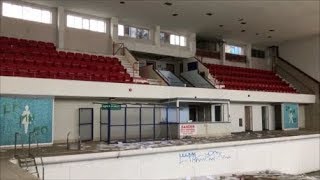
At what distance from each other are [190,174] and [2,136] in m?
6.78


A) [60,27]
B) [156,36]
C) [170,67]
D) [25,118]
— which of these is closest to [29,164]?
[25,118]

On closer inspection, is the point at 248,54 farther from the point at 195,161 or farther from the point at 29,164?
the point at 29,164

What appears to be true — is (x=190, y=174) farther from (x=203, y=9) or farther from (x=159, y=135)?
(x=203, y=9)

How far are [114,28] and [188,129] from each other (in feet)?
22.9

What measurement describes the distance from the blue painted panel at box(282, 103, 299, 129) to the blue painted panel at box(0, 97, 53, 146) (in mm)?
15972

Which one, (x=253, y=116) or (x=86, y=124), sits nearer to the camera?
(x=86, y=124)

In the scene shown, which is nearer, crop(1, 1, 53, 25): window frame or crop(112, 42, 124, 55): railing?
crop(1, 1, 53, 25): window frame

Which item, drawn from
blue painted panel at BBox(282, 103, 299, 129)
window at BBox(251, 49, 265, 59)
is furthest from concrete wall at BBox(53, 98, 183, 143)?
window at BBox(251, 49, 265, 59)

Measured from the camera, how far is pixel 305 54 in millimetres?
26344

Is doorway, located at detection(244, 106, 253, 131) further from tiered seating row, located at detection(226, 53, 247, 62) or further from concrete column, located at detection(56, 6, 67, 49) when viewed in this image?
concrete column, located at detection(56, 6, 67, 49)

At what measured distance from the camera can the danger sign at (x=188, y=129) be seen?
1617cm

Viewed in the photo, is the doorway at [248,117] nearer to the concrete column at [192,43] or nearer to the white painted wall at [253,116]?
the white painted wall at [253,116]

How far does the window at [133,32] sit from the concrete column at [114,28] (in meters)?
0.62

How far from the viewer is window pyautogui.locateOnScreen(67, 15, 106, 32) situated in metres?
18.0
